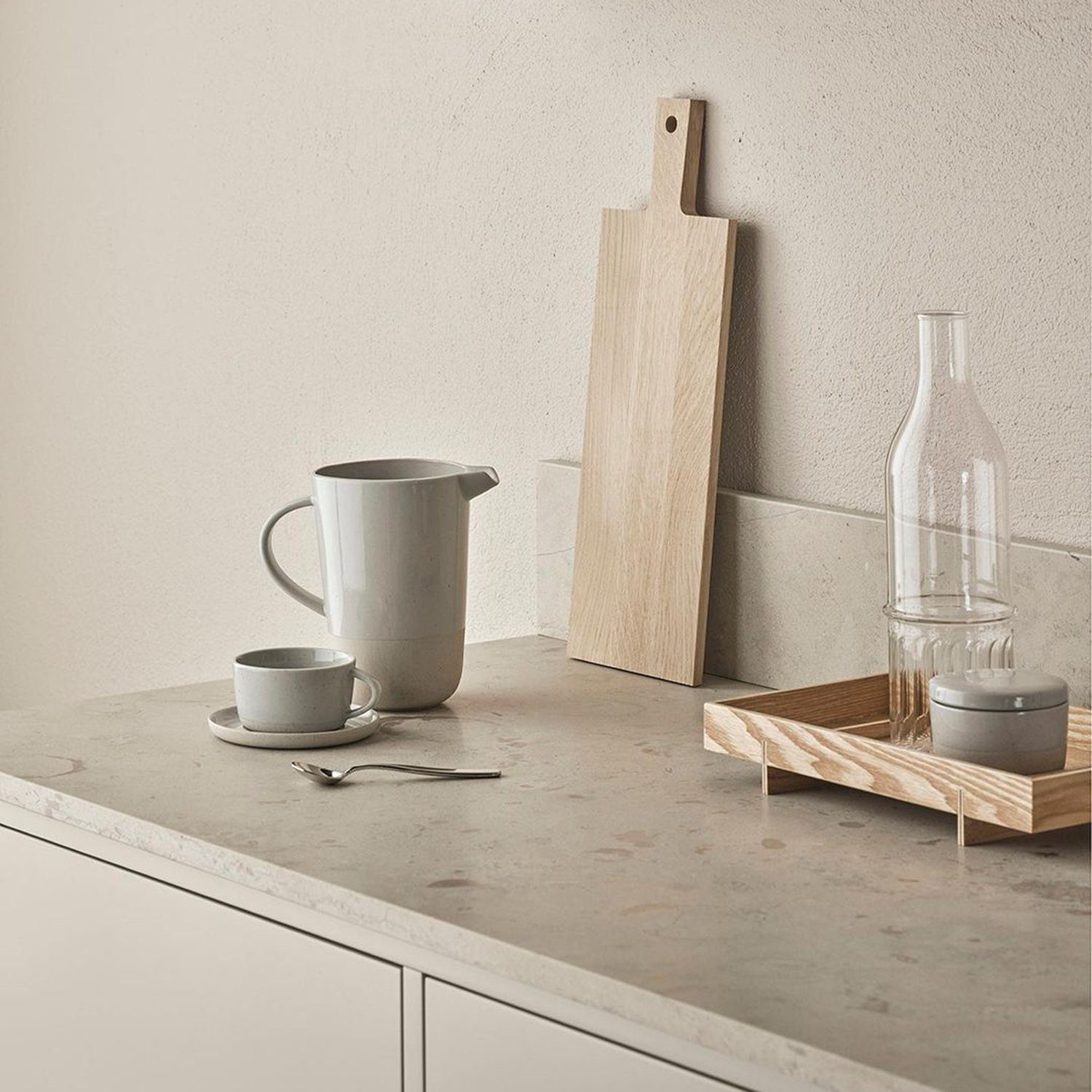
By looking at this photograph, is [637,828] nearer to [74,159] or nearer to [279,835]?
[279,835]

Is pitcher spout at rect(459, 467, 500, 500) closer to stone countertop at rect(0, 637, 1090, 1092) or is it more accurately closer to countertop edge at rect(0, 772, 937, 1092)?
stone countertop at rect(0, 637, 1090, 1092)

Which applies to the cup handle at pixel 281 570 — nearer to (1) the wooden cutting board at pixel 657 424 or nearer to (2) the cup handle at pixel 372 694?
(2) the cup handle at pixel 372 694

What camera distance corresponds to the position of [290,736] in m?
1.31

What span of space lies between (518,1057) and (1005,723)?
1.23ft

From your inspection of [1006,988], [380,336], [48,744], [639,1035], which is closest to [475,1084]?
[639,1035]

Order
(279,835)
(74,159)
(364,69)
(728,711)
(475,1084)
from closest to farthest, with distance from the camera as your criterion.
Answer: (475,1084) → (279,835) → (728,711) → (364,69) → (74,159)

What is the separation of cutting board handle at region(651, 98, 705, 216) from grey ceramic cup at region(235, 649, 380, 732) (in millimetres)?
542

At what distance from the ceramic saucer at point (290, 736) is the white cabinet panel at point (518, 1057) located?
1.21ft

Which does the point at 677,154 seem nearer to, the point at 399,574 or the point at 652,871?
the point at 399,574

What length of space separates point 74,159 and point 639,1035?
1820 mm

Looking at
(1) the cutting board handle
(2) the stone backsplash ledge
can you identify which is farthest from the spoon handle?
(1) the cutting board handle

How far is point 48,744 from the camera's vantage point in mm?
1325

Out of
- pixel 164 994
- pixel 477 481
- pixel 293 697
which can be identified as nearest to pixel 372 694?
pixel 293 697

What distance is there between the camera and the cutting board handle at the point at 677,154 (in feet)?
5.14
